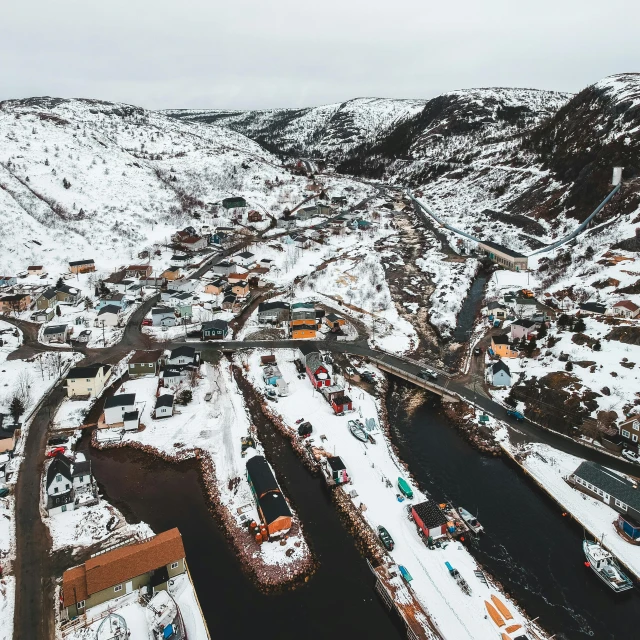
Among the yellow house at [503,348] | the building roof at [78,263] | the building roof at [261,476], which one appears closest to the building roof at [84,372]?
the building roof at [261,476]

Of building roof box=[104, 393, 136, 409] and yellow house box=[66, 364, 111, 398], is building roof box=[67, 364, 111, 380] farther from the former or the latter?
building roof box=[104, 393, 136, 409]

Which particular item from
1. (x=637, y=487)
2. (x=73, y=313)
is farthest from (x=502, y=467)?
(x=73, y=313)

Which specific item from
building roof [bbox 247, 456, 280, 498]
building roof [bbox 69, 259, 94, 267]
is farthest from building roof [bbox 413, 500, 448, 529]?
building roof [bbox 69, 259, 94, 267]

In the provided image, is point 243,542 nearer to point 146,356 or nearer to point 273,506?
point 273,506

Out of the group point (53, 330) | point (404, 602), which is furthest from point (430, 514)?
point (53, 330)

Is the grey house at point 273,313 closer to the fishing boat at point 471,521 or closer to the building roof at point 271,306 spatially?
the building roof at point 271,306
